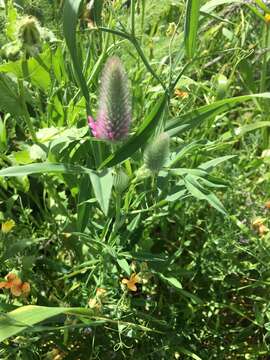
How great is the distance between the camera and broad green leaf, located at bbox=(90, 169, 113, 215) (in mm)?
1024

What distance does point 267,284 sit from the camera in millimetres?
1471

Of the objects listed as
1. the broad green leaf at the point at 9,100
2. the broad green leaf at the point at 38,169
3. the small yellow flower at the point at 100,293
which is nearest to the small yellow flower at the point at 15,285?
the small yellow flower at the point at 100,293

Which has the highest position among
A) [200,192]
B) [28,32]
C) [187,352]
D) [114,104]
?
[28,32]

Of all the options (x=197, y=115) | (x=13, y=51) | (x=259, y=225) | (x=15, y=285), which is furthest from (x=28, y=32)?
(x=259, y=225)

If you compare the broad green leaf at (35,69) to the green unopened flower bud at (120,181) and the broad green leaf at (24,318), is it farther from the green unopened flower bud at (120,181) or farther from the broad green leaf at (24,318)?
the broad green leaf at (24,318)

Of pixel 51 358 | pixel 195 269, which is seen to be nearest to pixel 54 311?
pixel 51 358

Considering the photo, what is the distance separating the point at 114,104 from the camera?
1.03m

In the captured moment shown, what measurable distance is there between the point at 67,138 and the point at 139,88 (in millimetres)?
462

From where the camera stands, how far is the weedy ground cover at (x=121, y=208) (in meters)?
1.17

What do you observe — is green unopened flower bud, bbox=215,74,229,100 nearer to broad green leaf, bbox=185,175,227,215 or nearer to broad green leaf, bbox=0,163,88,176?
broad green leaf, bbox=185,175,227,215

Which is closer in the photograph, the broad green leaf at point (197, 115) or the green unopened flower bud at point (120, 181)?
the green unopened flower bud at point (120, 181)

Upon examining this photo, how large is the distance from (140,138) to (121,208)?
0.99ft

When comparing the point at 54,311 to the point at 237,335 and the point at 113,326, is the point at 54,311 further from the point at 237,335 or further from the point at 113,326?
the point at 237,335

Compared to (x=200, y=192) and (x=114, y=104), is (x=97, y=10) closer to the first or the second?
(x=114, y=104)
